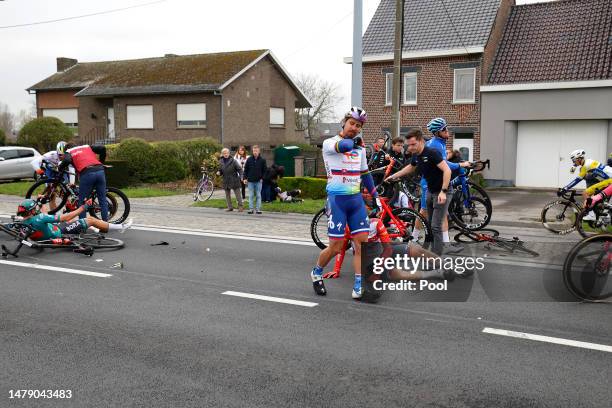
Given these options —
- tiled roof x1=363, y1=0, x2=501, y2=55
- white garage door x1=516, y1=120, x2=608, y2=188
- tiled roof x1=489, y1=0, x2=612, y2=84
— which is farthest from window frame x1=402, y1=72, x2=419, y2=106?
white garage door x1=516, y1=120, x2=608, y2=188

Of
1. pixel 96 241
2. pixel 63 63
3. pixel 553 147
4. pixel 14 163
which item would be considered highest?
pixel 63 63

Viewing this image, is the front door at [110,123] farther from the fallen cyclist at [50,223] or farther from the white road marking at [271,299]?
the white road marking at [271,299]

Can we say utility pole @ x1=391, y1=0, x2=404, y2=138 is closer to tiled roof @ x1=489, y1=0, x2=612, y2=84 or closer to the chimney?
tiled roof @ x1=489, y1=0, x2=612, y2=84

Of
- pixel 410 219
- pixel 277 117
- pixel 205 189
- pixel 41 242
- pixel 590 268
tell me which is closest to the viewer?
pixel 590 268

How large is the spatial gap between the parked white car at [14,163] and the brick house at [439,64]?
14118 mm

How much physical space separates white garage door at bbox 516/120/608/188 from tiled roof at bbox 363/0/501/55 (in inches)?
160

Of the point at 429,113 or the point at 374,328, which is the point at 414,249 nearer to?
the point at 374,328

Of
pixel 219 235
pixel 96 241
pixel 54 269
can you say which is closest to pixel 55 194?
pixel 96 241

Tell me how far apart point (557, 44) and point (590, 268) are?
68.1ft

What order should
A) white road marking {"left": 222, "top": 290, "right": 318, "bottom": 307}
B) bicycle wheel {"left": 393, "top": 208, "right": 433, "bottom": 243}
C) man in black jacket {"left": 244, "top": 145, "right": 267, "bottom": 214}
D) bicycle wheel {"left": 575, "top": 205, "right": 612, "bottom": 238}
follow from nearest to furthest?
white road marking {"left": 222, "top": 290, "right": 318, "bottom": 307}
bicycle wheel {"left": 393, "top": 208, "right": 433, "bottom": 243}
bicycle wheel {"left": 575, "top": 205, "right": 612, "bottom": 238}
man in black jacket {"left": 244, "top": 145, "right": 267, "bottom": 214}

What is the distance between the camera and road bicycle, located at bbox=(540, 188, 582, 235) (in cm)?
1185

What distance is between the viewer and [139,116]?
121ft

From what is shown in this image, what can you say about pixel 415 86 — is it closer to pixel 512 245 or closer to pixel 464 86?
pixel 464 86

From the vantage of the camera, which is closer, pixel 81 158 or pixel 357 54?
pixel 81 158
